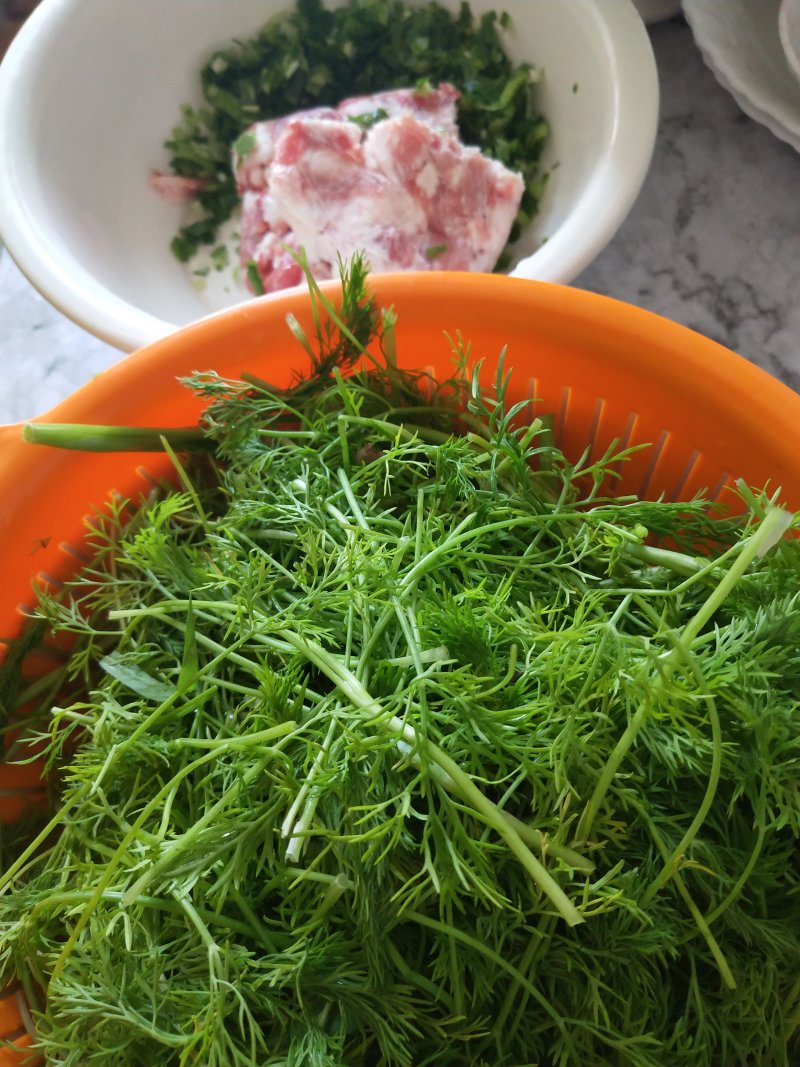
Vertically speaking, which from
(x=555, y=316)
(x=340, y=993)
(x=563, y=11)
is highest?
(x=563, y=11)

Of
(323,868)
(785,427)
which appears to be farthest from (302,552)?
(785,427)

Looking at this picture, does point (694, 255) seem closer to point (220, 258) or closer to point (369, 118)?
point (369, 118)

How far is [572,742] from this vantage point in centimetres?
44

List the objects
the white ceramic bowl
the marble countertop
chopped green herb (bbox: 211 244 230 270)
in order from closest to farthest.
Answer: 1. the white ceramic bowl
2. the marble countertop
3. chopped green herb (bbox: 211 244 230 270)

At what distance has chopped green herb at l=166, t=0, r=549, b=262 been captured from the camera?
100 centimetres

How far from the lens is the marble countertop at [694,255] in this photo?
906 millimetres

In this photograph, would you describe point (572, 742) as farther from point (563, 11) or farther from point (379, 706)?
point (563, 11)

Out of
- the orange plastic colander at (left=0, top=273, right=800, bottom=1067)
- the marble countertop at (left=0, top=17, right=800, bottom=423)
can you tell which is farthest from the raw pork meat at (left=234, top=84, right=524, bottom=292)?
the orange plastic colander at (left=0, top=273, right=800, bottom=1067)

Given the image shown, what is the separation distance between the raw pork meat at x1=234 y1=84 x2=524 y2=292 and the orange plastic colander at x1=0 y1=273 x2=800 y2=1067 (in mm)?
299

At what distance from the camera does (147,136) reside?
1.05 m

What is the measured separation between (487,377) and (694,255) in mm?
424

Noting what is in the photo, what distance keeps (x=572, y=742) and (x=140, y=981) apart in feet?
0.91

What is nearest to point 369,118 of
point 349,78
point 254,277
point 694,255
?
point 349,78

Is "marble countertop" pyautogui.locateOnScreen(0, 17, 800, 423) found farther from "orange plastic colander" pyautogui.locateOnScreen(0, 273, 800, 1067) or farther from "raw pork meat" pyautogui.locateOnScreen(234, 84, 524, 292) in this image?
"orange plastic colander" pyautogui.locateOnScreen(0, 273, 800, 1067)
